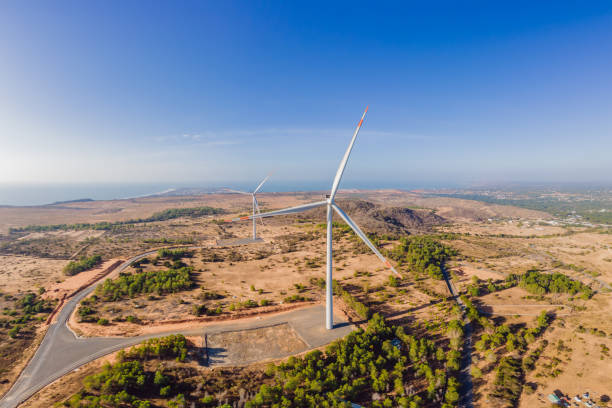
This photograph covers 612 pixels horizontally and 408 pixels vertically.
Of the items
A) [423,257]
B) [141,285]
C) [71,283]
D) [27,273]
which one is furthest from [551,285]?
[27,273]

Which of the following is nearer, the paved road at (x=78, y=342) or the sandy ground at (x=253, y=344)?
the paved road at (x=78, y=342)

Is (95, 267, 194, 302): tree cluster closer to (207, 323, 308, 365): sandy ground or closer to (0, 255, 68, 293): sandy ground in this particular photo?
(0, 255, 68, 293): sandy ground

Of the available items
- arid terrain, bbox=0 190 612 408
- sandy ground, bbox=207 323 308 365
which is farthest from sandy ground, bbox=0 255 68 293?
sandy ground, bbox=207 323 308 365

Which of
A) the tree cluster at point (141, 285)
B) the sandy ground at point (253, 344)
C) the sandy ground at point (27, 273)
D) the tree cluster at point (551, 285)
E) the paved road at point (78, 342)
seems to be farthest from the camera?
the sandy ground at point (27, 273)

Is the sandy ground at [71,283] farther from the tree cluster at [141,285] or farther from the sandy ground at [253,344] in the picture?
the sandy ground at [253,344]

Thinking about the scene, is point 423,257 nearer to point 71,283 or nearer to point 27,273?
point 71,283

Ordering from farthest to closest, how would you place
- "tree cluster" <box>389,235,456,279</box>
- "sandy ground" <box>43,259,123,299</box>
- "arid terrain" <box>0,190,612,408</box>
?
1. "tree cluster" <box>389,235,456,279</box>
2. "sandy ground" <box>43,259,123,299</box>
3. "arid terrain" <box>0,190,612,408</box>

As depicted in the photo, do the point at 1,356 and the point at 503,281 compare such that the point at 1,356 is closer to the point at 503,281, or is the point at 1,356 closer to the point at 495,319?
the point at 495,319

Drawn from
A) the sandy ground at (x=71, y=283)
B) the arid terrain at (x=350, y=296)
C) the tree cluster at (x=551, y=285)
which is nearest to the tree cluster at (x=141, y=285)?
the arid terrain at (x=350, y=296)
